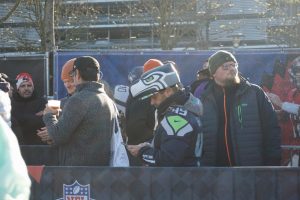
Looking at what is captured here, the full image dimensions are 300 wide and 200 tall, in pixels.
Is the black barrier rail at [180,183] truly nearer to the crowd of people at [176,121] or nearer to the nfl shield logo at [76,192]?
the nfl shield logo at [76,192]

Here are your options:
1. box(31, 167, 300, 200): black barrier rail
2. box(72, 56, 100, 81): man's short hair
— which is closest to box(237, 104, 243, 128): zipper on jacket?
box(31, 167, 300, 200): black barrier rail

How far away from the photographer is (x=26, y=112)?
7.56 metres

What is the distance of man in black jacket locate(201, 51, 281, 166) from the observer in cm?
477

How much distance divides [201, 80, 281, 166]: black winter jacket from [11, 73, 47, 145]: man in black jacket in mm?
2964

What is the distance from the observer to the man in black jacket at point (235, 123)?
4.77 meters

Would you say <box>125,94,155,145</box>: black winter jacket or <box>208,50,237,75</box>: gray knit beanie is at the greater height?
<box>208,50,237,75</box>: gray knit beanie

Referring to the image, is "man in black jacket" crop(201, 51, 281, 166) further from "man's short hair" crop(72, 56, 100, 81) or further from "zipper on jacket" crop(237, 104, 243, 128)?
"man's short hair" crop(72, 56, 100, 81)

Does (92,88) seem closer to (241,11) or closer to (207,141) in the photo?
(207,141)

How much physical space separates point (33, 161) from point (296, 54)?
4204mm

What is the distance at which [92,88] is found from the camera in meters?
4.51

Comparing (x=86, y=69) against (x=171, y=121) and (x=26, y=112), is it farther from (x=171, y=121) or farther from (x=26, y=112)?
(x=26, y=112)

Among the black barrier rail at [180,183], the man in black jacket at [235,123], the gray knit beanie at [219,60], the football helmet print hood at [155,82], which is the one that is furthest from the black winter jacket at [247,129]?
the football helmet print hood at [155,82]

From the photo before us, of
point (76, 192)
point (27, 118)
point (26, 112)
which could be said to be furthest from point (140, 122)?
point (26, 112)

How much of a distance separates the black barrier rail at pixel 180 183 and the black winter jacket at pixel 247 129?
685 mm
